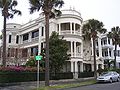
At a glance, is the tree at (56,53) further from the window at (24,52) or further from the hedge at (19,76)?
the window at (24,52)

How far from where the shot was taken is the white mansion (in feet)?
121

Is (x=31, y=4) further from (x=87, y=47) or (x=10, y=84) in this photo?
(x=87, y=47)

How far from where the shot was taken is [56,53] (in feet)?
97.8

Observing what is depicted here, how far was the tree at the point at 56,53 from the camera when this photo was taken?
29797mm

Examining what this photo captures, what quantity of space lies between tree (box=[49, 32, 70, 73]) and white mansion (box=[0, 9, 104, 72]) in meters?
3.14

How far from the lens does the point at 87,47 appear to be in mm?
45344

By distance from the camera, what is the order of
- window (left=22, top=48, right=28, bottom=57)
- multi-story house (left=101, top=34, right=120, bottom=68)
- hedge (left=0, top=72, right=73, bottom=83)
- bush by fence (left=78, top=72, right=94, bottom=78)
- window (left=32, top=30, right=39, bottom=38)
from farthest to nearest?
multi-story house (left=101, top=34, right=120, bottom=68) → window (left=32, top=30, right=39, bottom=38) → window (left=22, top=48, right=28, bottom=57) → bush by fence (left=78, top=72, right=94, bottom=78) → hedge (left=0, top=72, right=73, bottom=83)

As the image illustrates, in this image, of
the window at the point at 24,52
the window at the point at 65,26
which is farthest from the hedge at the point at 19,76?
the window at the point at 24,52

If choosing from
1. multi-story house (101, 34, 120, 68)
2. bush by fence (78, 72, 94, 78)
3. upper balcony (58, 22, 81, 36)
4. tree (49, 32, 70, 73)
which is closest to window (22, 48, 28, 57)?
upper balcony (58, 22, 81, 36)

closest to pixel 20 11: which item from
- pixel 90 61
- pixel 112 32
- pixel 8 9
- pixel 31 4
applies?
pixel 8 9

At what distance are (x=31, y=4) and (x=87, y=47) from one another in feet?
78.4

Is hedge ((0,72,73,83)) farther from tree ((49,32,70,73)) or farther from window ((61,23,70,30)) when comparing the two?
window ((61,23,70,30))

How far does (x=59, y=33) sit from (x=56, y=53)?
8.07 metres

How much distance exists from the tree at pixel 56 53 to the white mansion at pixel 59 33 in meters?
3.14
